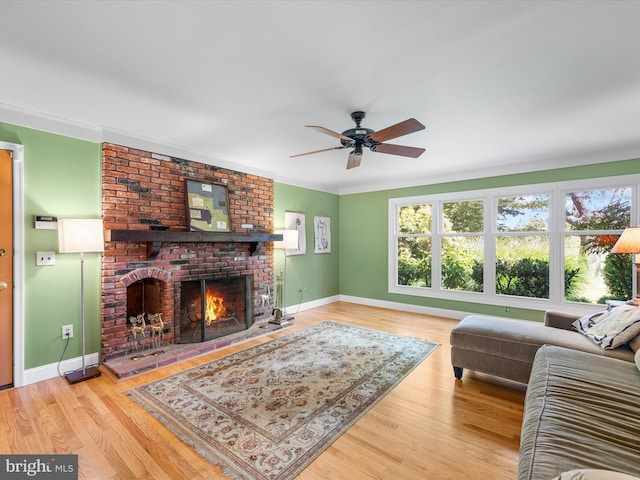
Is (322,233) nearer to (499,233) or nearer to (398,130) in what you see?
(499,233)

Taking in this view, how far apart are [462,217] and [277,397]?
4091 mm

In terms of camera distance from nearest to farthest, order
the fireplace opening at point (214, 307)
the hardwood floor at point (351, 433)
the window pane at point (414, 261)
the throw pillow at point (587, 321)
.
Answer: the hardwood floor at point (351, 433), the throw pillow at point (587, 321), the fireplace opening at point (214, 307), the window pane at point (414, 261)

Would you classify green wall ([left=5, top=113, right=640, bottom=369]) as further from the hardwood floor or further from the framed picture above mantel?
the framed picture above mantel

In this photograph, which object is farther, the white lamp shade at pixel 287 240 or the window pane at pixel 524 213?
the white lamp shade at pixel 287 240

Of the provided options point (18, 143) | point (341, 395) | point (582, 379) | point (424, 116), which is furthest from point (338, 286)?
point (18, 143)

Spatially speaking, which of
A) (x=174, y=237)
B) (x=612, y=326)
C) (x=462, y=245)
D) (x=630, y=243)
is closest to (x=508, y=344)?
(x=612, y=326)

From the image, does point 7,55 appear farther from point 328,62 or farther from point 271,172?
point 271,172

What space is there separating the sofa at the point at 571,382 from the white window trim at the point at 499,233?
1.51 metres

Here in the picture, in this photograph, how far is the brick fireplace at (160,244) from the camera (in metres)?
3.06

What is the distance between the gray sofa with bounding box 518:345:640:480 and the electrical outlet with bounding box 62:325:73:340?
12.1 feet

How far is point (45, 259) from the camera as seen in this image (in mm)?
2760

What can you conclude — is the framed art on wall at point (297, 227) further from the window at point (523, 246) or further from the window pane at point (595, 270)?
the window pane at point (595, 270)

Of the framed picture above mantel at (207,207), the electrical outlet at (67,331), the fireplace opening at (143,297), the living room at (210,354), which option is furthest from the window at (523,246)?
the electrical outlet at (67,331)

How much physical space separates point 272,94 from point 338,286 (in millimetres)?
4705
